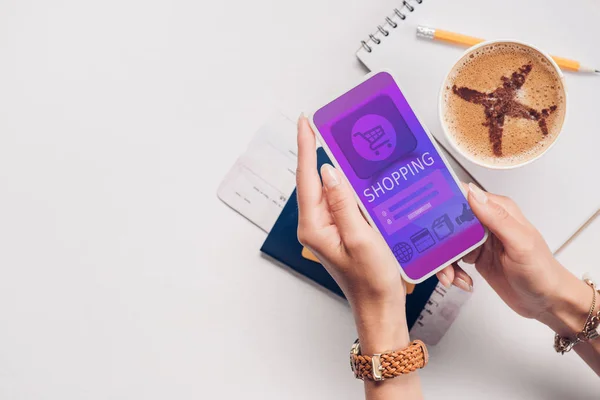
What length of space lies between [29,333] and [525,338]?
75 centimetres

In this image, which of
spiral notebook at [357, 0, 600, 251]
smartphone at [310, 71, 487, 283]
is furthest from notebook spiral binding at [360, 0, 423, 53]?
smartphone at [310, 71, 487, 283]

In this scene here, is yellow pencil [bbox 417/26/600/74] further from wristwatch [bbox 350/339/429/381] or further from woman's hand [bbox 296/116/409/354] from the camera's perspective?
wristwatch [bbox 350/339/429/381]

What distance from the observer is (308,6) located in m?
0.76

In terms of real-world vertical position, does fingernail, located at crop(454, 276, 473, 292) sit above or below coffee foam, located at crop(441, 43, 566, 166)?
below

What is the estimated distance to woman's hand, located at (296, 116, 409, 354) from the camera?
575 millimetres

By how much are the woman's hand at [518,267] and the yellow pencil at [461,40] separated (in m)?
0.21

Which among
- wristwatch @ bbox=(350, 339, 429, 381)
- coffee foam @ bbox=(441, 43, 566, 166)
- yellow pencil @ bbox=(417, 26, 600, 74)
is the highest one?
yellow pencil @ bbox=(417, 26, 600, 74)

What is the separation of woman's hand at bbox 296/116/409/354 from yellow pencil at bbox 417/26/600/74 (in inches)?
9.4

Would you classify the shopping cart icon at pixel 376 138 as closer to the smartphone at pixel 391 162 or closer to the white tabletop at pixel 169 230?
the smartphone at pixel 391 162

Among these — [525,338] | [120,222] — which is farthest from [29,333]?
[525,338]

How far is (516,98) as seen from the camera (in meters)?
0.65

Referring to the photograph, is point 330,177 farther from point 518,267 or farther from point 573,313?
point 573,313

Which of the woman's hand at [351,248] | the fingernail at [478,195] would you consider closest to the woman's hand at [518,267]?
the fingernail at [478,195]

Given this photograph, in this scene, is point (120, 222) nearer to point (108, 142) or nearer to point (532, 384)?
point (108, 142)
